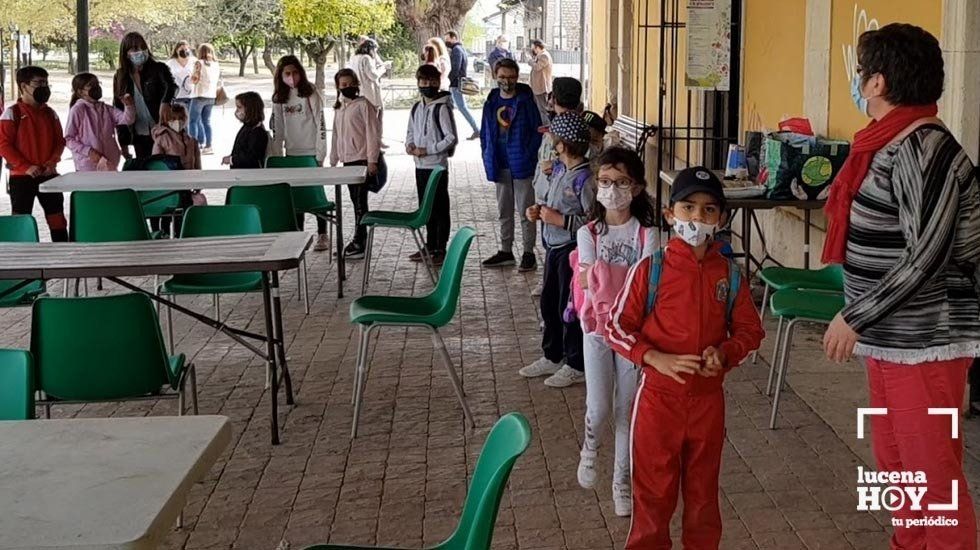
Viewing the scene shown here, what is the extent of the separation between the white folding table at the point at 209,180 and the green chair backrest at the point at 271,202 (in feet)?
0.81

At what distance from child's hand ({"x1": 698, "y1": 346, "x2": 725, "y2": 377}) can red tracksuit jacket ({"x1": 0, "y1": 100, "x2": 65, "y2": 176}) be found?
7197mm

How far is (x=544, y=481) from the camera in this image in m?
4.87

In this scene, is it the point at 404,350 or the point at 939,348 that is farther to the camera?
the point at 404,350

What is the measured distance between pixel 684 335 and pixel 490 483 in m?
1.26

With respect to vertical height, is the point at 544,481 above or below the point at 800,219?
below

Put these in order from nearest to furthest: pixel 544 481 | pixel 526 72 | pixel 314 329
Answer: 1. pixel 544 481
2. pixel 314 329
3. pixel 526 72

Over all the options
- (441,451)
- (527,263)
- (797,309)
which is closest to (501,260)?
(527,263)

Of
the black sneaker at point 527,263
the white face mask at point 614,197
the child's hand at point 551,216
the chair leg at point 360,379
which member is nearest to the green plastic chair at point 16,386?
the white face mask at point 614,197

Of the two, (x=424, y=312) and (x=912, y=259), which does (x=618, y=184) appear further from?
(x=424, y=312)

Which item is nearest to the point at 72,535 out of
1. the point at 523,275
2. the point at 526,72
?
the point at 523,275

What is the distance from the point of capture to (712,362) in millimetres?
3455

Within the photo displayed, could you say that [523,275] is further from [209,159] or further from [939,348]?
[209,159]

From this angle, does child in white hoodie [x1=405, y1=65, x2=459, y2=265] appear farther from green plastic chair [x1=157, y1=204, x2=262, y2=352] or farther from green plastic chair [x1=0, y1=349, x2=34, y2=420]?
green plastic chair [x1=0, y1=349, x2=34, y2=420]

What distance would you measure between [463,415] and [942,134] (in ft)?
10.2
